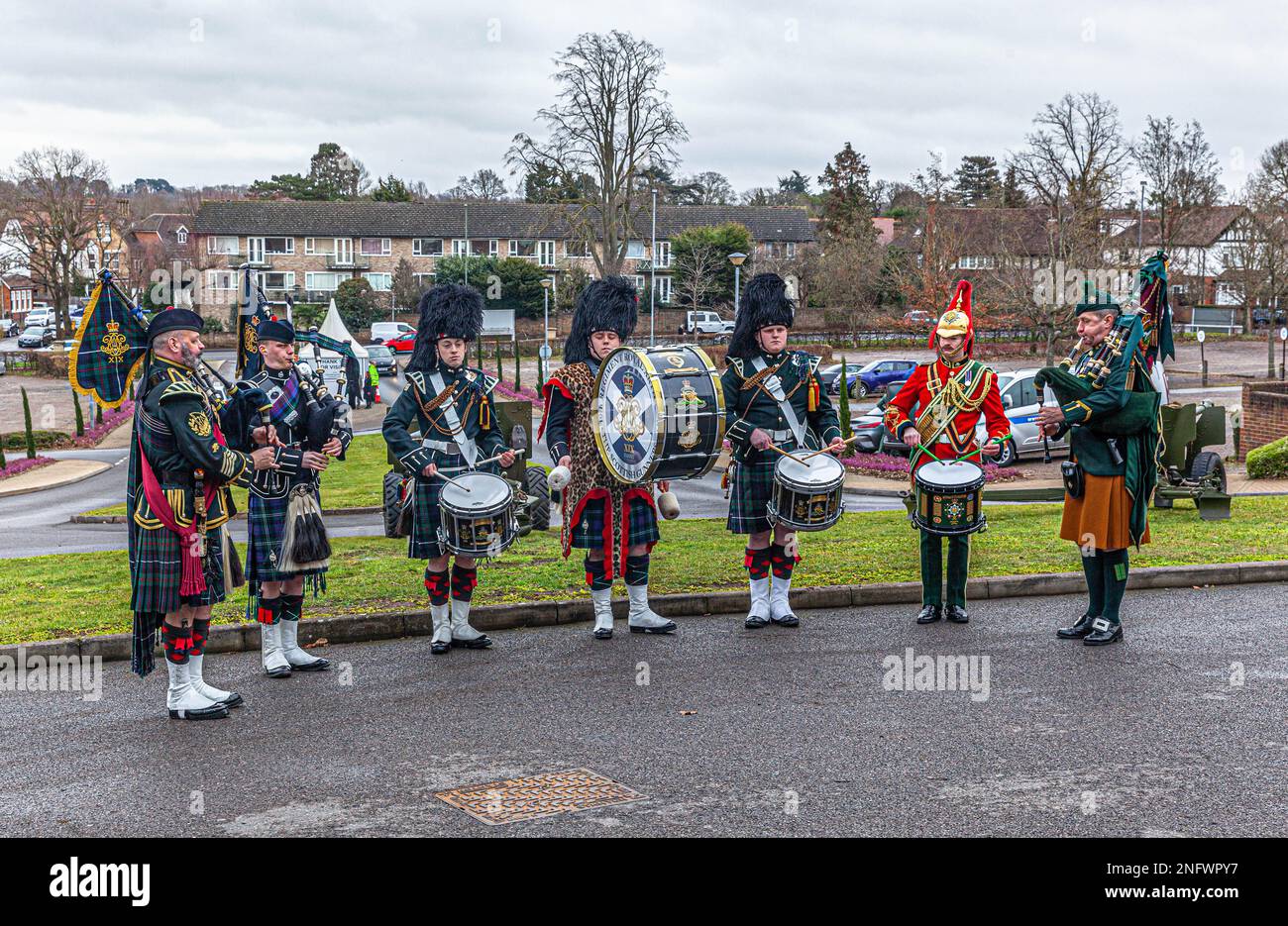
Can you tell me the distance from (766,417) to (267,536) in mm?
3491

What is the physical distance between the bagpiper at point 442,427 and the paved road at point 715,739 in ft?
1.38

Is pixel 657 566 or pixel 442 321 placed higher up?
pixel 442 321

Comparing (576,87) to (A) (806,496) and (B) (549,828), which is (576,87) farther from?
(B) (549,828)

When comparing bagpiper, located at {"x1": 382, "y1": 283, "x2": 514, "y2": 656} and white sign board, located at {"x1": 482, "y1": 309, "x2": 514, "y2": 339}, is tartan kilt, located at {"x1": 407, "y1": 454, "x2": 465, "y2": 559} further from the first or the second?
white sign board, located at {"x1": 482, "y1": 309, "x2": 514, "y2": 339}

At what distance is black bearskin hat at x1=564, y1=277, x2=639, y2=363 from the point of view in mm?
8961

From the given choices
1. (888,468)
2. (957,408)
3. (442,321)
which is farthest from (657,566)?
(888,468)

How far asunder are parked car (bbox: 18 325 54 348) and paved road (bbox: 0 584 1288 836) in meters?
70.7

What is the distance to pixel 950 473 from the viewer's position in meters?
9.06

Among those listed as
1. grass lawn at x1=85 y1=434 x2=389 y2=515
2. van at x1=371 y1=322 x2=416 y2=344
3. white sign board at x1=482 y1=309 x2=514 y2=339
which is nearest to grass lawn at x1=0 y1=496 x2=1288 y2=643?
grass lawn at x1=85 y1=434 x2=389 y2=515

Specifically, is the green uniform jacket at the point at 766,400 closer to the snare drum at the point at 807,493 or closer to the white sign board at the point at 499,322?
the snare drum at the point at 807,493

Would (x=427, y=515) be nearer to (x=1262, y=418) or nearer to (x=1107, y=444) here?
(x=1107, y=444)

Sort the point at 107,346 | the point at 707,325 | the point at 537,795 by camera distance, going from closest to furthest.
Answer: the point at 537,795, the point at 107,346, the point at 707,325

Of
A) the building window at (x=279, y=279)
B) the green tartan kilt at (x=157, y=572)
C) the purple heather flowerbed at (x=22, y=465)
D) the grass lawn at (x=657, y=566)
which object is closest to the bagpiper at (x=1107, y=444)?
the grass lawn at (x=657, y=566)

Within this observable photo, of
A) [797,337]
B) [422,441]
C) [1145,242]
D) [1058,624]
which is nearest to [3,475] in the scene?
[422,441]
